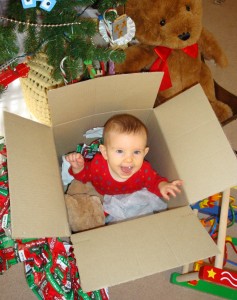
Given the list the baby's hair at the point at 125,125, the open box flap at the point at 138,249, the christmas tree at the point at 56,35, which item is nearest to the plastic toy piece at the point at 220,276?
the open box flap at the point at 138,249

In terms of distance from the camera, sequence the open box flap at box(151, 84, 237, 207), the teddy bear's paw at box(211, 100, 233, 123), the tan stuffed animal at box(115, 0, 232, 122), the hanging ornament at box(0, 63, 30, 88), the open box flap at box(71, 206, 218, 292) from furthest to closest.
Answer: the teddy bear's paw at box(211, 100, 233, 123), the tan stuffed animal at box(115, 0, 232, 122), the hanging ornament at box(0, 63, 30, 88), the open box flap at box(151, 84, 237, 207), the open box flap at box(71, 206, 218, 292)

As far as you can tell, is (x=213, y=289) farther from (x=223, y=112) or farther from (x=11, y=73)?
(x=11, y=73)

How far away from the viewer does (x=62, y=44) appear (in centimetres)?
92

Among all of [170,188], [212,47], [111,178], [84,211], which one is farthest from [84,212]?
[212,47]

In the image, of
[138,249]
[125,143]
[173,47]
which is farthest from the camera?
[173,47]

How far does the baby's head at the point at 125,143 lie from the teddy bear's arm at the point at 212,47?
458 mm

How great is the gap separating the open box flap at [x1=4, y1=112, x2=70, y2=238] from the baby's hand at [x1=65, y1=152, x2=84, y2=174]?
0.12m

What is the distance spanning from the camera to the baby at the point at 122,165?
3.26 feet

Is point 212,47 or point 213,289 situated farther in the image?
point 212,47

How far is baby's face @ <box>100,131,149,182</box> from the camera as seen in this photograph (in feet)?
3.26

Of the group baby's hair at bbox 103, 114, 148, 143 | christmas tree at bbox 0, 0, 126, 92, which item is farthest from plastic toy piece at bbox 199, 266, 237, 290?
christmas tree at bbox 0, 0, 126, 92

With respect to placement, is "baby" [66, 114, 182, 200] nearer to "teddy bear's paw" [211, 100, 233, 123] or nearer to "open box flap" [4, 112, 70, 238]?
"open box flap" [4, 112, 70, 238]

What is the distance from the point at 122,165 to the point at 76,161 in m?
0.14

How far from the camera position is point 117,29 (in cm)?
97
